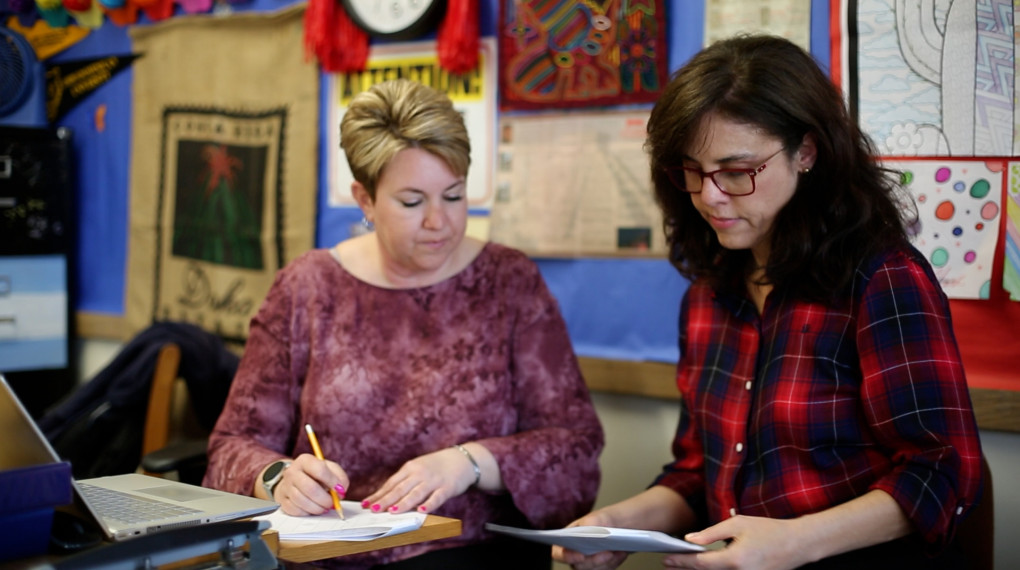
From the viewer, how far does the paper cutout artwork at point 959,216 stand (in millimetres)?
1895

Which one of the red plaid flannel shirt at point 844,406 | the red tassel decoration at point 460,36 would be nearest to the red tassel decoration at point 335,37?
the red tassel decoration at point 460,36

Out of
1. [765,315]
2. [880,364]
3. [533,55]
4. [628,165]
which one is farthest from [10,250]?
[880,364]

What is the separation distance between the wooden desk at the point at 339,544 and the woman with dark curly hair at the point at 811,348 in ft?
0.83

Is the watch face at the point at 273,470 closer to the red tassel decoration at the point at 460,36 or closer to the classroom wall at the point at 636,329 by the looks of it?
the classroom wall at the point at 636,329

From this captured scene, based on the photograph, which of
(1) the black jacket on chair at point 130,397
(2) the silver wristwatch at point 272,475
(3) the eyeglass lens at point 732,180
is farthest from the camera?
(1) the black jacket on chair at point 130,397

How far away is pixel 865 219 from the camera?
4.89ft

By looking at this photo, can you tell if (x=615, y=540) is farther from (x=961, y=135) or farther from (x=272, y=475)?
(x=961, y=135)

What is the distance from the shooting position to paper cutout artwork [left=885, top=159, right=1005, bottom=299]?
6.22 feet

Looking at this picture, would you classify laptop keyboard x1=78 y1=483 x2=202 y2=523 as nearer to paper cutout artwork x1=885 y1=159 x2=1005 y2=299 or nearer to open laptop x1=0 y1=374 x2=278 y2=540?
open laptop x1=0 y1=374 x2=278 y2=540

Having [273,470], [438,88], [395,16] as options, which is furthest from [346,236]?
[273,470]

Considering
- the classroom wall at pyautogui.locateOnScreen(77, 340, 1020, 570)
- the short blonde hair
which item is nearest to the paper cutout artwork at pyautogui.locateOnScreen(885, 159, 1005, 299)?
the classroom wall at pyautogui.locateOnScreen(77, 340, 1020, 570)

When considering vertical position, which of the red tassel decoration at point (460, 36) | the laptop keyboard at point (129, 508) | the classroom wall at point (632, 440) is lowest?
the classroom wall at point (632, 440)

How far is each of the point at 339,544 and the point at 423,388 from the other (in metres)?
0.58

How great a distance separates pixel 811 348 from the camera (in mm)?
1515
